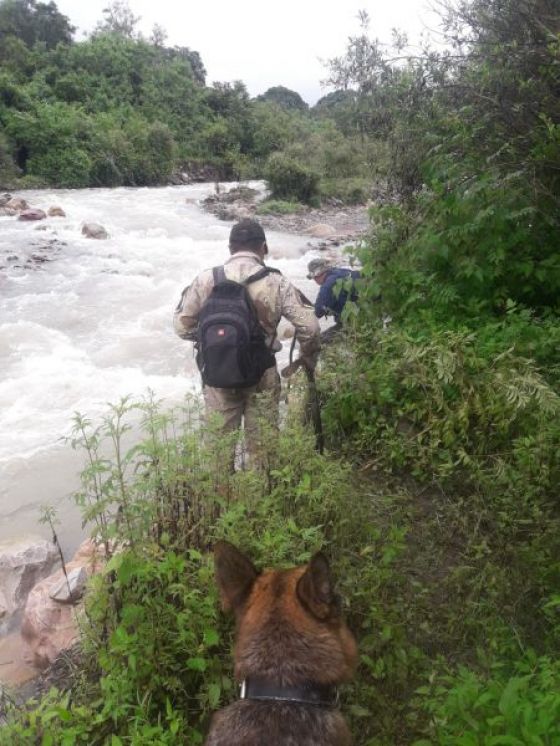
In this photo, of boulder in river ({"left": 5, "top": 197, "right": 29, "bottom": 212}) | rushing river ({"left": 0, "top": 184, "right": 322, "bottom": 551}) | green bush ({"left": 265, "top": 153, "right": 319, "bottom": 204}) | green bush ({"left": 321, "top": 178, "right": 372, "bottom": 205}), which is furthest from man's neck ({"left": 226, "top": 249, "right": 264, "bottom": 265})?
green bush ({"left": 321, "top": 178, "right": 372, "bottom": 205})

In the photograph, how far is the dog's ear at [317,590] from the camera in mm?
1757

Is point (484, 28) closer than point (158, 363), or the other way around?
point (484, 28)

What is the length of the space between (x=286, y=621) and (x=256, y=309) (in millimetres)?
2691

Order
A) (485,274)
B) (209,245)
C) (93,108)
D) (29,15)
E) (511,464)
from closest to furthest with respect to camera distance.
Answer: (511,464), (485,274), (209,245), (93,108), (29,15)

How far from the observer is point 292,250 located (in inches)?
690

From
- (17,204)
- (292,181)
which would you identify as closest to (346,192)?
(292,181)

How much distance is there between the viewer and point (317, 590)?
1.80m

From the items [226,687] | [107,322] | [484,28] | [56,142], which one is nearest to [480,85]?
[484,28]

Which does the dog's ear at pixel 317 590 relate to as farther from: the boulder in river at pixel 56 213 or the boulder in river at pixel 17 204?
the boulder in river at pixel 17 204

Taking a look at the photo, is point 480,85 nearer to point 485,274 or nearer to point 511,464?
point 485,274

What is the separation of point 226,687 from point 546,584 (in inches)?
66.5

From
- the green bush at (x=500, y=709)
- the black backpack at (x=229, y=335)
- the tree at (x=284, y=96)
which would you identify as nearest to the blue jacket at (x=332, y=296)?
the black backpack at (x=229, y=335)

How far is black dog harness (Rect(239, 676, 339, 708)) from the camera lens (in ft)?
5.60

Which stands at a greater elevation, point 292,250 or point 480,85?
point 480,85
